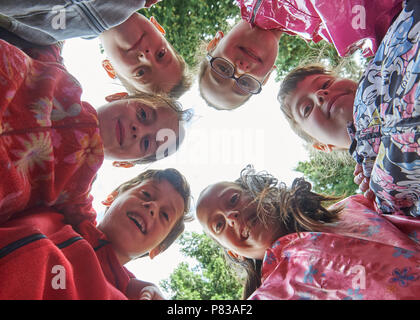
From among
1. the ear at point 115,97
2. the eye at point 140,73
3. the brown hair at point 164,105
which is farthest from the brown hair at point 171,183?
the eye at point 140,73

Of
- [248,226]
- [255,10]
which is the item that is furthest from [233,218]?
[255,10]

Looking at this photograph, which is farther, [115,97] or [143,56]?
[143,56]

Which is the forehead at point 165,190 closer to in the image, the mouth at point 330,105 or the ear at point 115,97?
the ear at point 115,97

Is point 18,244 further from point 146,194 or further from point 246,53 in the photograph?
point 246,53

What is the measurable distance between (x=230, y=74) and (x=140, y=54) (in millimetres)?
777

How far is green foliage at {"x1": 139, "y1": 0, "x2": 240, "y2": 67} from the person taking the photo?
3.53 m

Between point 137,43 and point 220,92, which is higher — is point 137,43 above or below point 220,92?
above

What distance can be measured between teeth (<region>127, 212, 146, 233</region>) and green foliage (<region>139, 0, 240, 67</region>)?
2.17m

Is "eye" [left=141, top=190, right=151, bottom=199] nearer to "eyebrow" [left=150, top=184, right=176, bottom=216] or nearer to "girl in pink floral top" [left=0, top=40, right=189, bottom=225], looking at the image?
"eyebrow" [left=150, top=184, right=176, bottom=216]

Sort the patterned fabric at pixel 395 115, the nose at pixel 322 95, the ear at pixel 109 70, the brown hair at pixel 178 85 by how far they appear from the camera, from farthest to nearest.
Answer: the ear at pixel 109 70 < the brown hair at pixel 178 85 < the nose at pixel 322 95 < the patterned fabric at pixel 395 115

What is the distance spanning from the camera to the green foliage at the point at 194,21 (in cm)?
353

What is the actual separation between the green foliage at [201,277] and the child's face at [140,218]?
2.00 m

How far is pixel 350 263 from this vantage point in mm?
1418
